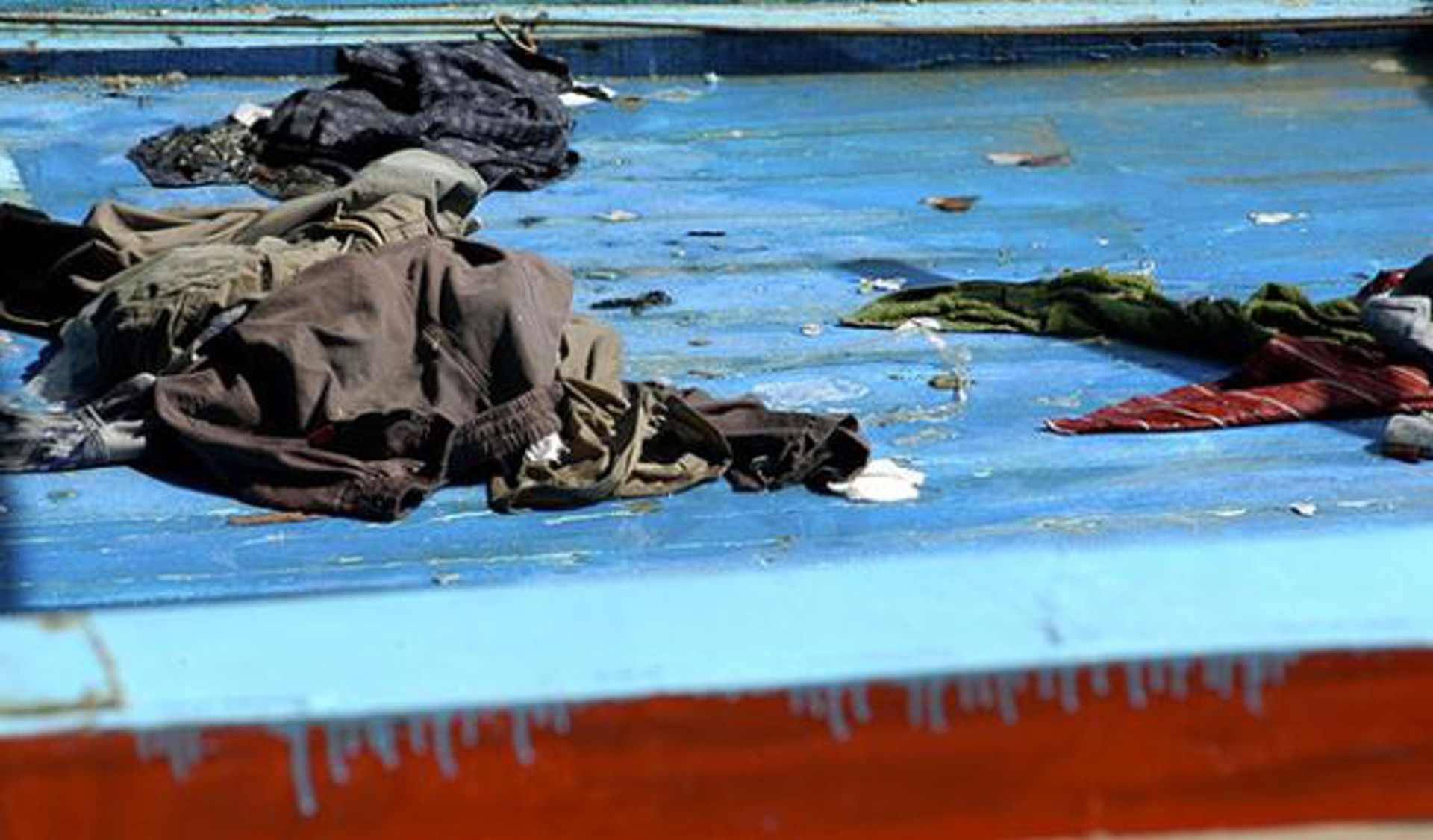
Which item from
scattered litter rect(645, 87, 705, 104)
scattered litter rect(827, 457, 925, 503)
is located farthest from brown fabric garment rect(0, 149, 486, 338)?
scattered litter rect(645, 87, 705, 104)

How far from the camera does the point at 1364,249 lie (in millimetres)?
5016

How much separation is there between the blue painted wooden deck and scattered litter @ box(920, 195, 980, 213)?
4 cm

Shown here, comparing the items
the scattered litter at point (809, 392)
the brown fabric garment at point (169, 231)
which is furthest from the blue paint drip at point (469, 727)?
the brown fabric garment at point (169, 231)

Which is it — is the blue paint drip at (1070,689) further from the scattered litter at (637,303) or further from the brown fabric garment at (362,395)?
the scattered litter at (637,303)

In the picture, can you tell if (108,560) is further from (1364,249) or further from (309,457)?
(1364,249)

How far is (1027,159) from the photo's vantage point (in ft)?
18.9

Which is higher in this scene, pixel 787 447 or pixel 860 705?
pixel 860 705

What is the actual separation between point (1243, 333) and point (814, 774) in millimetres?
2740

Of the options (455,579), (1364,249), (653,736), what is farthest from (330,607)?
(1364,249)

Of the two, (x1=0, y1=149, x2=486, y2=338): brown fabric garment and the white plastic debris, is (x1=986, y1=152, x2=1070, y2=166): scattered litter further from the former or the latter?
the white plastic debris

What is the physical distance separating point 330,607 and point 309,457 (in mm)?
1931

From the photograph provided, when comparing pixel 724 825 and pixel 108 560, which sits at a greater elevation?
pixel 724 825

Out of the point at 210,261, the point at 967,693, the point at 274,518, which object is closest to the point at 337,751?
the point at 967,693

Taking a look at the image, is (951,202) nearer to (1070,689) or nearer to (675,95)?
(675,95)
